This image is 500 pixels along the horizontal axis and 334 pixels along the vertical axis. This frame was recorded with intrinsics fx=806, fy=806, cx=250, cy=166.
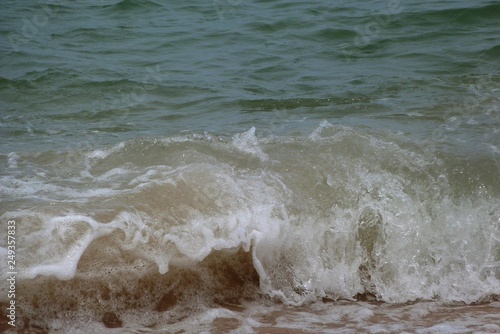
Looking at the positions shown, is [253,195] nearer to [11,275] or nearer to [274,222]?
[274,222]

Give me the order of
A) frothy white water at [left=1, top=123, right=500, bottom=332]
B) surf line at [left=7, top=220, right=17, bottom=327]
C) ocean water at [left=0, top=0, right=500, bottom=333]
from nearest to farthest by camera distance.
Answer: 1. surf line at [left=7, top=220, right=17, bottom=327]
2. ocean water at [left=0, top=0, right=500, bottom=333]
3. frothy white water at [left=1, top=123, right=500, bottom=332]

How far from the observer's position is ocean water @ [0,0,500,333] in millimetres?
3955

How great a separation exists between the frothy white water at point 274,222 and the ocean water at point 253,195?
1 cm

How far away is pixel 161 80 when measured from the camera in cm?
752

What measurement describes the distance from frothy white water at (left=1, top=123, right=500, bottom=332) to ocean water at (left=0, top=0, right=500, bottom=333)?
0.03ft

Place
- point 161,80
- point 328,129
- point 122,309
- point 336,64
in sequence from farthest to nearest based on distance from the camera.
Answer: point 336,64 < point 161,80 < point 328,129 < point 122,309

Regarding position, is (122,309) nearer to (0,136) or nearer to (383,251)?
(383,251)

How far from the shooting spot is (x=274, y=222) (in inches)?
175

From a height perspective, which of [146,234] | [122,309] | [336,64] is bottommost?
[122,309]

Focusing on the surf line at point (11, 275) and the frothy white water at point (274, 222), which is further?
the frothy white water at point (274, 222)

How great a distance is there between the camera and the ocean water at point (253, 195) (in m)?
3.96

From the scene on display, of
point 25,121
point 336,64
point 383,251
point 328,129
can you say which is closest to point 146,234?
point 383,251

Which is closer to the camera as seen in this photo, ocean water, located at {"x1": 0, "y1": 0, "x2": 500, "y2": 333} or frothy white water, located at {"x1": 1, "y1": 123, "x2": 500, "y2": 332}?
ocean water, located at {"x1": 0, "y1": 0, "x2": 500, "y2": 333}

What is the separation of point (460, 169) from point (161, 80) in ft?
10.9
